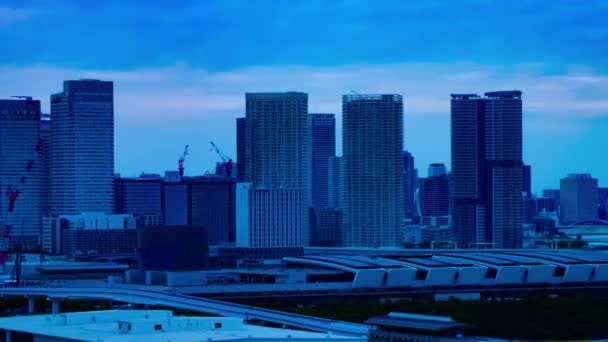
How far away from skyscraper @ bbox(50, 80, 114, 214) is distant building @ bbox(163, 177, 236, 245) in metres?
13.0

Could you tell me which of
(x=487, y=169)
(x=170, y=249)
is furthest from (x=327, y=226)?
(x=170, y=249)

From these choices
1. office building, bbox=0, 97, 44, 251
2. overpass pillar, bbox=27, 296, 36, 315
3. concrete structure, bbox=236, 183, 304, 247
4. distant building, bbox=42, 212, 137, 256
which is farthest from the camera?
office building, bbox=0, 97, 44, 251

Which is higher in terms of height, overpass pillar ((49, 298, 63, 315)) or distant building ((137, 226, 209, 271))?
distant building ((137, 226, 209, 271))

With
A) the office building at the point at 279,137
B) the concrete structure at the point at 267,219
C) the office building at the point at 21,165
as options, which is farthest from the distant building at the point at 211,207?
Result: the concrete structure at the point at 267,219

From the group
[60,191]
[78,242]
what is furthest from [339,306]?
[60,191]

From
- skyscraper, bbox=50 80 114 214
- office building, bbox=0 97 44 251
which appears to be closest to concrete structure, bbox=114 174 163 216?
skyscraper, bbox=50 80 114 214

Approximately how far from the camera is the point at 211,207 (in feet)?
477

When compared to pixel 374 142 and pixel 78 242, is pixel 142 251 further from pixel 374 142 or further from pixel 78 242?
pixel 374 142

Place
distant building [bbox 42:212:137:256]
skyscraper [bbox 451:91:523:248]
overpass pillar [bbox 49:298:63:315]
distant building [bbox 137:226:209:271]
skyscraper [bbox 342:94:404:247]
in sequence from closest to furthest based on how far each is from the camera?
1. overpass pillar [bbox 49:298:63:315]
2. distant building [bbox 137:226:209:271]
3. distant building [bbox 42:212:137:256]
4. skyscraper [bbox 342:94:404:247]
5. skyscraper [bbox 451:91:523:248]

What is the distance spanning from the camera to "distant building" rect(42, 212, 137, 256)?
446ft

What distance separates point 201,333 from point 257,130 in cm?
11660

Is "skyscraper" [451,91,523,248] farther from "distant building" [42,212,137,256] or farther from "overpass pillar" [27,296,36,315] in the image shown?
"overpass pillar" [27,296,36,315]

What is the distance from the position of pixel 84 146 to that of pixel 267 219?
43.0m

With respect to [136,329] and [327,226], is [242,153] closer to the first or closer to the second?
[327,226]
